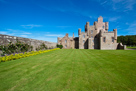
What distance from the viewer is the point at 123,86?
3.23 m

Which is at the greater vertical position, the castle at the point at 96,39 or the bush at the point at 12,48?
the castle at the point at 96,39

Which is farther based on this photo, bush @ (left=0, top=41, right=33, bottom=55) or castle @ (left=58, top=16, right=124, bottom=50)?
castle @ (left=58, top=16, right=124, bottom=50)

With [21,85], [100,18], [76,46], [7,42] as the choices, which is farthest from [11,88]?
[100,18]

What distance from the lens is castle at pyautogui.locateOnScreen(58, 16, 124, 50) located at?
97.5 ft

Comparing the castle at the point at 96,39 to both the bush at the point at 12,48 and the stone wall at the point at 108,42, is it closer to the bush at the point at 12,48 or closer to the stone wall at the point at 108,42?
the stone wall at the point at 108,42

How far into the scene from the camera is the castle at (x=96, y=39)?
2970 cm

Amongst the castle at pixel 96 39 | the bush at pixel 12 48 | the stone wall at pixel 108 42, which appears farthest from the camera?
the castle at pixel 96 39

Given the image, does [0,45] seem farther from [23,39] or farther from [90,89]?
[90,89]

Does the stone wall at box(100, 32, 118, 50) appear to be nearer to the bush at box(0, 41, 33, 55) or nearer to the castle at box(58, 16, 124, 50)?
the castle at box(58, 16, 124, 50)

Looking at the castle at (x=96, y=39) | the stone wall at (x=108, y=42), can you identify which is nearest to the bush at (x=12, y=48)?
the castle at (x=96, y=39)

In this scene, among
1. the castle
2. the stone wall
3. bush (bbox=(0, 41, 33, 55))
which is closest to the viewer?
bush (bbox=(0, 41, 33, 55))

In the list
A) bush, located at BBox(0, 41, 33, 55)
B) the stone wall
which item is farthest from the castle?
bush, located at BBox(0, 41, 33, 55)

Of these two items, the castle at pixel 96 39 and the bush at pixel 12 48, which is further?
the castle at pixel 96 39

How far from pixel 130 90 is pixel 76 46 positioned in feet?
128
